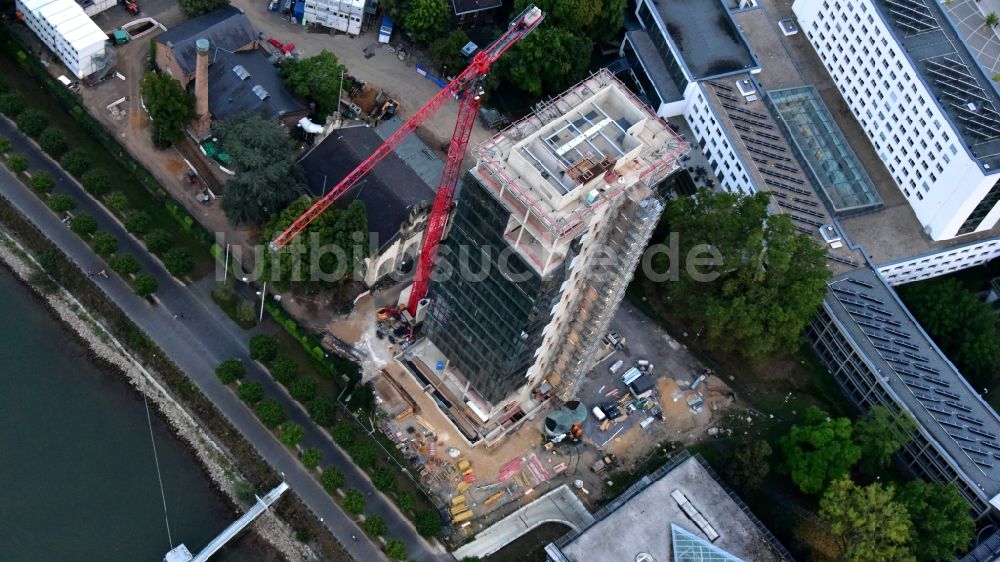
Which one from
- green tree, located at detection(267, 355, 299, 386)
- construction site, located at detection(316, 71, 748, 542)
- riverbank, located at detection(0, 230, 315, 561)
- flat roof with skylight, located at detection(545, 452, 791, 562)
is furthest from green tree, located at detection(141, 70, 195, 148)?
flat roof with skylight, located at detection(545, 452, 791, 562)

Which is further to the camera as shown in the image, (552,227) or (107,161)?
(107,161)

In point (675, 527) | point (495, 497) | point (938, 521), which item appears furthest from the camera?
point (495, 497)

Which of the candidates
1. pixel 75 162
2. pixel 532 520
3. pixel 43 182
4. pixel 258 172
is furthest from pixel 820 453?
pixel 43 182

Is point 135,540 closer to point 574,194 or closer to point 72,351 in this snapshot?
point 72,351

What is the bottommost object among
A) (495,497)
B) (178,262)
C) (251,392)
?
(495,497)

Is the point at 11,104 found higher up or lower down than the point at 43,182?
higher up

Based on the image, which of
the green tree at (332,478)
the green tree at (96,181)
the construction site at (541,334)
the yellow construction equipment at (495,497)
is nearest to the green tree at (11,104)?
the green tree at (96,181)

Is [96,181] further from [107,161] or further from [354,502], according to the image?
[354,502]

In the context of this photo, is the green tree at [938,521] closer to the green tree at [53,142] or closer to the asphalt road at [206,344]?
the asphalt road at [206,344]
